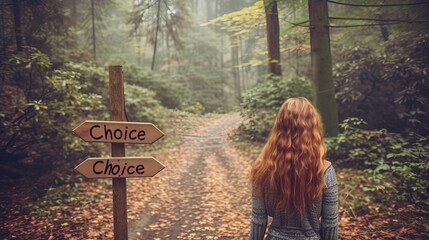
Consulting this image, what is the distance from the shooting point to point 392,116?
8.78 m

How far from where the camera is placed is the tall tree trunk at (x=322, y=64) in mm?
6898

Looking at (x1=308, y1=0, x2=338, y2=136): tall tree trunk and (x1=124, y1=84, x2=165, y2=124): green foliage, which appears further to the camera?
(x1=124, y1=84, x2=165, y2=124): green foliage

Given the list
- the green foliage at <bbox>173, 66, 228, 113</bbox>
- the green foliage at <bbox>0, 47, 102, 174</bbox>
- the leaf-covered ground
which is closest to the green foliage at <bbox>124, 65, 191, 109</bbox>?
the green foliage at <bbox>173, 66, 228, 113</bbox>

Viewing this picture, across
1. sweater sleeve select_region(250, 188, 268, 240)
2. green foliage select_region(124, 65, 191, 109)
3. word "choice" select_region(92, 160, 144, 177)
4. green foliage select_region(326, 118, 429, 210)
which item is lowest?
green foliage select_region(326, 118, 429, 210)

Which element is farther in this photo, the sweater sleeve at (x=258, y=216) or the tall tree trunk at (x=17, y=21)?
the tall tree trunk at (x=17, y=21)

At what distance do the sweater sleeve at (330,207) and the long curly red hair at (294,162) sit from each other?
0.08 metres

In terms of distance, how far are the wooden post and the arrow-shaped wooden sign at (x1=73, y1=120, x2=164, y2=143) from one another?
0.41 feet

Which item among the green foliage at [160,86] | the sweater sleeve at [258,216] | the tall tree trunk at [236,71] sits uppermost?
the tall tree trunk at [236,71]

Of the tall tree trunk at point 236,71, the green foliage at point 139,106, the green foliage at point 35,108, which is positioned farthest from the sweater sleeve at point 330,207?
the tall tree trunk at point 236,71

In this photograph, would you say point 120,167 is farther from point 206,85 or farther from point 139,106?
point 206,85

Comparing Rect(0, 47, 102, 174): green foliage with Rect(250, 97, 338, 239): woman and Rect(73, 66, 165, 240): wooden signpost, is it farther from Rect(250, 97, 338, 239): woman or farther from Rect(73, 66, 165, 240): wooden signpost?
Rect(250, 97, 338, 239): woman

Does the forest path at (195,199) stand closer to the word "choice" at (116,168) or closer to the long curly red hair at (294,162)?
the word "choice" at (116,168)

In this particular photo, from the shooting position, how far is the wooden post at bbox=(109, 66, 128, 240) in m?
3.13

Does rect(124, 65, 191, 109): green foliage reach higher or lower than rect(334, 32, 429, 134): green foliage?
higher
